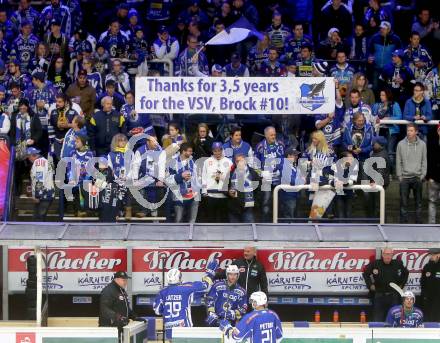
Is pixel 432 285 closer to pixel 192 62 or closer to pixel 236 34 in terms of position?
pixel 192 62

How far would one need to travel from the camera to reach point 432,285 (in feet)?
62.3

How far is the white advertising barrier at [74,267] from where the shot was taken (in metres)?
19.2

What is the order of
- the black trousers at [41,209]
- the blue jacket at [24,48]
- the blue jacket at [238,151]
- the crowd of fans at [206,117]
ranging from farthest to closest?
the blue jacket at [24,48], the black trousers at [41,209], the blue jacket at [238,151], the crowd of fans at [206,117]

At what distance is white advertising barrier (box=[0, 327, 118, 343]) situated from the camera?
16625mm

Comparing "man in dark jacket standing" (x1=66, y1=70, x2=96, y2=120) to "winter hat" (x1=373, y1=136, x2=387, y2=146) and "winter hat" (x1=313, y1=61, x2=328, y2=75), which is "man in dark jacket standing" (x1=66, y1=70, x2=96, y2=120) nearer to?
"winter hat" (x1=313, y1=61, x2=328, y2=75)

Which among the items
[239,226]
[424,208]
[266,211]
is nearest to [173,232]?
[239,226]

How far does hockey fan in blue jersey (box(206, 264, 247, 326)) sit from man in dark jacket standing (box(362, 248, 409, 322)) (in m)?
2.12

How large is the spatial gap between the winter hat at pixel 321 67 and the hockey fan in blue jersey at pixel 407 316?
5521 millimetres

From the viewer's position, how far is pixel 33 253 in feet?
62.8

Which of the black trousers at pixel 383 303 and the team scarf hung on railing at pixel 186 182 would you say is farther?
the team scarf hung on railing at pixel 186 182

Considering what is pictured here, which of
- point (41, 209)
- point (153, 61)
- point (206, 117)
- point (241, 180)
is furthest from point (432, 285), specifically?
point (153, 61)

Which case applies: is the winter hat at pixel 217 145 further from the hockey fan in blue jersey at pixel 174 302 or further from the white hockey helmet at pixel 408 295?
the white hockey helmet at pixel 408 295

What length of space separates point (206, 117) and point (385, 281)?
15.4 ft

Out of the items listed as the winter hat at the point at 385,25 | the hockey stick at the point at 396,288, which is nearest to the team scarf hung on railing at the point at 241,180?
the hockey stick at the point at 396,288
